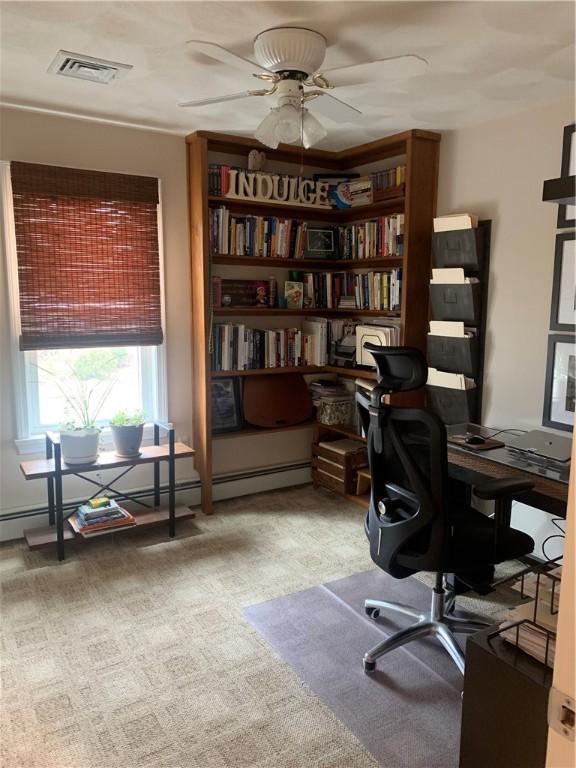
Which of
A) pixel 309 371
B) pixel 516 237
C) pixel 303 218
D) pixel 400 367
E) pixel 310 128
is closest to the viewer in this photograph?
pixel 400 367

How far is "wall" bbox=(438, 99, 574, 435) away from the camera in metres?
2.93

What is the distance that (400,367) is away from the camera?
6.73 feet

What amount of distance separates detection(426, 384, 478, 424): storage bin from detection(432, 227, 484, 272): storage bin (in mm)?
683

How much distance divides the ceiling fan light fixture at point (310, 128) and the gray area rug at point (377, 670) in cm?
204

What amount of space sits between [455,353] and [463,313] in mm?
225

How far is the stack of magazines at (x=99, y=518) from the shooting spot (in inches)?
124

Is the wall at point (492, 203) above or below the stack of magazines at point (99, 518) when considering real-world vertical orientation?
above

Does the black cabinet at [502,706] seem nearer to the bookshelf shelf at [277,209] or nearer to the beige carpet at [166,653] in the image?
the beige carpet at [166,653]

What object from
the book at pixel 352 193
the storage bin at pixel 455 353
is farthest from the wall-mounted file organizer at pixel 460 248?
the book at pixel 352 193

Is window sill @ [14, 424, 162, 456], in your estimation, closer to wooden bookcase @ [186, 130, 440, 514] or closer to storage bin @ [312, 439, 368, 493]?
wooden bookcase @ [186, 130, 440, 514]

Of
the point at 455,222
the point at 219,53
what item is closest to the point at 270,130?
the point at 219,53

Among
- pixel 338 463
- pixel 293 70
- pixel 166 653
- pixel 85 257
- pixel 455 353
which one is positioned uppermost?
pixel 293 70

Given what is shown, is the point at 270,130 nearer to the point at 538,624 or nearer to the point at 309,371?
the point at 538,624

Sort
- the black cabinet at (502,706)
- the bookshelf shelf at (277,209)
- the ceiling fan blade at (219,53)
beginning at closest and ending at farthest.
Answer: the black cabinet at (502,706), the ceiling fan blade at (219,53), the bookshelf shelf at (277,209)
